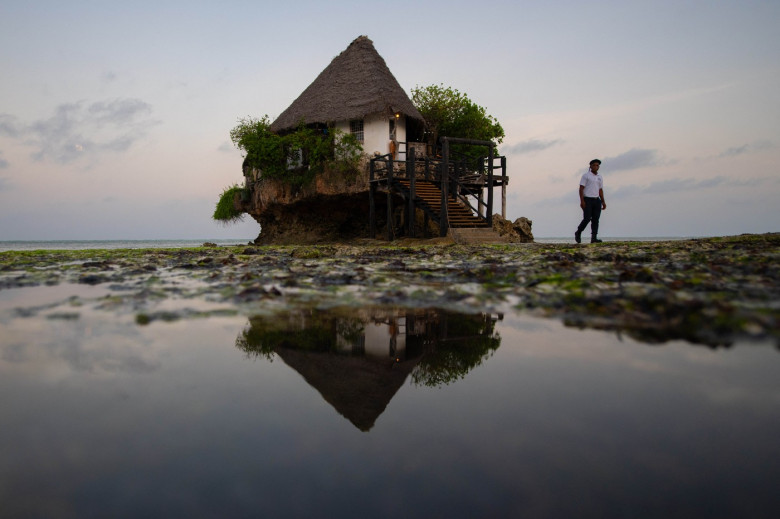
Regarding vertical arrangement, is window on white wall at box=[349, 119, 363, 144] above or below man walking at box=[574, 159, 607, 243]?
above

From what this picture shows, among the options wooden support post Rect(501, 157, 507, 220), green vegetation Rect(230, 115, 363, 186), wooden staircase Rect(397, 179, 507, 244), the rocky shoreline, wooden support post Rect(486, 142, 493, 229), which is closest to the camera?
the rocky shoreline

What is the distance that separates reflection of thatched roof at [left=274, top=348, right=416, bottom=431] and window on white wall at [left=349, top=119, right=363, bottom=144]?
24.1 m

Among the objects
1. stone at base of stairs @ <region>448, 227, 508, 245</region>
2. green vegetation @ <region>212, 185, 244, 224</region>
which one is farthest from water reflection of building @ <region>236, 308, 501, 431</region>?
green vegetation @ <region>212, 185, 244, 224</region>

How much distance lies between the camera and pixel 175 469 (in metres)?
1.17

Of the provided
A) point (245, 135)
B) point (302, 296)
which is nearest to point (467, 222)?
Answer: point (245, 135)

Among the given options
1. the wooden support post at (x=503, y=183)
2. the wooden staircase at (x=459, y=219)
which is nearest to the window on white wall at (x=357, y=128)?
the wooden staircase at (x=459, y=219)

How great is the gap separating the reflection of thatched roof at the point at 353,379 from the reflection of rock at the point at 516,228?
2248 centimetres

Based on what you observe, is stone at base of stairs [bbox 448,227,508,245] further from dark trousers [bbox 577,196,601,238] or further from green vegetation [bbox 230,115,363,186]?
green vegetation [bbox 230,115,363,186]

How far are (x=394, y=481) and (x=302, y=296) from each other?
2879 mm

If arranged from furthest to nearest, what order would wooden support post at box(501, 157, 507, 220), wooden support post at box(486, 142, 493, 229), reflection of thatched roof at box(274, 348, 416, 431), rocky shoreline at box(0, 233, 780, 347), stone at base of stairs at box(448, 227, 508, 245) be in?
wooden support post at box(501, 157, 507, 220) < wooden support post at box(486, 142, 493, 229) < stone at base of stairs at box(448, 227, 508, 245) < rocky shoreline at box(0, 233, 780, 347) < reflection of thatched roof at box(274, 348, 416, 431)

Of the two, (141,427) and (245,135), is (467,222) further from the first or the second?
(141,427)

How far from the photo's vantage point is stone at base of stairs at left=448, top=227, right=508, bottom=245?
17438mm

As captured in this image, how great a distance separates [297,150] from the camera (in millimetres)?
25438

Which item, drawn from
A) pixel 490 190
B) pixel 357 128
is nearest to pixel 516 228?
pixel 490 190
